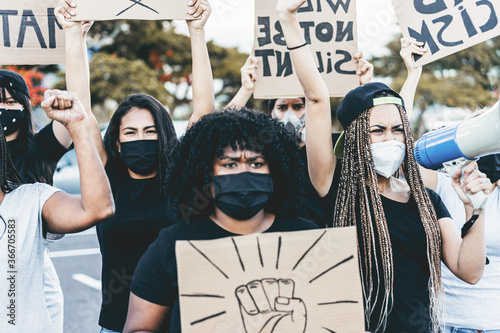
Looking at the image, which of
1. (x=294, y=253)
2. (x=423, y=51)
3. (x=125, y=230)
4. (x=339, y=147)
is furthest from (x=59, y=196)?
(x=423, y=51)

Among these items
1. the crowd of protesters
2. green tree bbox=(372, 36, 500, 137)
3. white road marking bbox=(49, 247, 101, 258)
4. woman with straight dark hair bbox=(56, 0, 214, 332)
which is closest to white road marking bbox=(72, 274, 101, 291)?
white road marking bbox=(49, 247, 101, 258)

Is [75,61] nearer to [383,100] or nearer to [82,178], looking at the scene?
[82,178]

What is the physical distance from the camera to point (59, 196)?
2119 millimetres

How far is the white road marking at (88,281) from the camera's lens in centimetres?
649

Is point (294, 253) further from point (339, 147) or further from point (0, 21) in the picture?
point (0, 21)

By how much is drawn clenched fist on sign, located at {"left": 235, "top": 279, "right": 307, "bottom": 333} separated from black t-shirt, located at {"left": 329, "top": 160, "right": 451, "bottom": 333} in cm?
51

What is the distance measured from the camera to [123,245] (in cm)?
253

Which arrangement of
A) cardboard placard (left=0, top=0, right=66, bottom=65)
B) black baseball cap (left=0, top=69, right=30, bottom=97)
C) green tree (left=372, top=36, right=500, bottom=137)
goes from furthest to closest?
green tree (left=372, top=36, right=500, bottom=137)
cardboard placard (left=0, top=0, right=66, bottom=65)
black baseball cap (left=0, top=69, right=30, bottom=97)

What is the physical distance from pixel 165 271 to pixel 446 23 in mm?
2012

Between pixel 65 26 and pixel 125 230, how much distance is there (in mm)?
1030

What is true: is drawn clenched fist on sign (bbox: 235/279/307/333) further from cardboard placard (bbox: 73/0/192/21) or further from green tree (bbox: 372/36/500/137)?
green tree (bbox: 372/36/500/137)

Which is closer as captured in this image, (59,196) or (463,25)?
(59,196)

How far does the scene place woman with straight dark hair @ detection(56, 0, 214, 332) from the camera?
2512 mm

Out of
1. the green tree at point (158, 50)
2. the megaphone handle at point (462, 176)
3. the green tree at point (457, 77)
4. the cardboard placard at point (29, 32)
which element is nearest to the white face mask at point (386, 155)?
the megaphone handle at point (462, 176)
